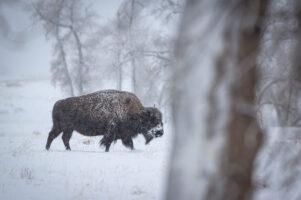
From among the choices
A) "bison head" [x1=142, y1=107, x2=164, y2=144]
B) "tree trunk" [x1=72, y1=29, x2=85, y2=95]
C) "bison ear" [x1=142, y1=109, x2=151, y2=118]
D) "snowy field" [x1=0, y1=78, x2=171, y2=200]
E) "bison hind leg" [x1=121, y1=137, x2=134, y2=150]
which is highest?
"tree trunk" [x1=72, y1=29, x2=85, y2=95]

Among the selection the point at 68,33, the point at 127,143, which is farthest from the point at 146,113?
the point at 68,33

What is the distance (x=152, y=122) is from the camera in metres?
7.96

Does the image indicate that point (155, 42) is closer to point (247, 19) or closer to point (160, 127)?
point (160, 127)

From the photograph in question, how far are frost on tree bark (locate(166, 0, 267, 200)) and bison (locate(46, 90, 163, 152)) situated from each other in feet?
20.6

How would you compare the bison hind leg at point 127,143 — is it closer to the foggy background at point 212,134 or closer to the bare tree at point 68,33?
the foggy background at point 212,134

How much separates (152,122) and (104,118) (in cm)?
145

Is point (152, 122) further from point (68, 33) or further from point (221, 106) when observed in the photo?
point (68, 33)

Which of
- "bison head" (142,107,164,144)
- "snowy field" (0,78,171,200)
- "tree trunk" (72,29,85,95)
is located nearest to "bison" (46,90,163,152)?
"bison head" (142,107,164,144)

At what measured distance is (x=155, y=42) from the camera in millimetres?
17312

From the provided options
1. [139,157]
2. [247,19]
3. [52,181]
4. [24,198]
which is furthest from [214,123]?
[139,157]

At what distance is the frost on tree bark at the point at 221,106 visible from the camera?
5.05 feet

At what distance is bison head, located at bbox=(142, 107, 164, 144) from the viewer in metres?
7.81

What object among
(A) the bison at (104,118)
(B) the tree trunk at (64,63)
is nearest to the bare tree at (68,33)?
(B) the tree trunk at (64,63)

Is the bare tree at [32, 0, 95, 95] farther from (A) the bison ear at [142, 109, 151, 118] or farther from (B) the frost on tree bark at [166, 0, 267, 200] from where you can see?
(B) the frost on tree bark at [166, 0, 267, 200]
